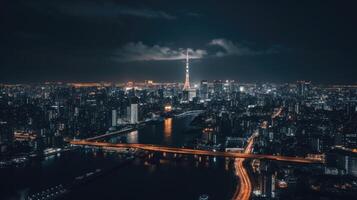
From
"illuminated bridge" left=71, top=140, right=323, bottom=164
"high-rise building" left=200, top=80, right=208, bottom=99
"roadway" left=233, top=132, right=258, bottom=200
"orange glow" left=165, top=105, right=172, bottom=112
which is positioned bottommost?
"roadway" left=233, top=132, right=258, bottom=200

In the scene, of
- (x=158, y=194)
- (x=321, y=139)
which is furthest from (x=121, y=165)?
(x=321, y=139)

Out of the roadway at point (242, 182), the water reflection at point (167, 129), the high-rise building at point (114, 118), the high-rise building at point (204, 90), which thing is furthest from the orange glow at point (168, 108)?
the roadway at point (242, 182)

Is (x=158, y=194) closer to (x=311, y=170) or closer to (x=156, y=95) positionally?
(x=311, y=170)

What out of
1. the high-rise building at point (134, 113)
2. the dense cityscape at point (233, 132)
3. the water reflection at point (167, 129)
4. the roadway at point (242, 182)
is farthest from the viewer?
the high-rise building at point (134, 113)

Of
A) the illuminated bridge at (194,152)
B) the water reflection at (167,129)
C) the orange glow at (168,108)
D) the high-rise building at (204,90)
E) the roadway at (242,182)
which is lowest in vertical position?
the roadway at (242,182)

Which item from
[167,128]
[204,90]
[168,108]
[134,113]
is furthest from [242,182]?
[204,90]

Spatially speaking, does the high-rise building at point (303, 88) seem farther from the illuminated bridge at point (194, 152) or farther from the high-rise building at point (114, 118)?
the illuminated bridge at point (194, 152)

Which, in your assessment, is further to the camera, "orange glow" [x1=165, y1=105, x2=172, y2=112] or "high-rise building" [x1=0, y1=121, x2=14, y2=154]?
"orange glow" [x1=165, y1=105, x2=172, y2=112]

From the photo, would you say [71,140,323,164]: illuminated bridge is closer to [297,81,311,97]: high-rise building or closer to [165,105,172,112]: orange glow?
[165,105,172,112]: orange glow

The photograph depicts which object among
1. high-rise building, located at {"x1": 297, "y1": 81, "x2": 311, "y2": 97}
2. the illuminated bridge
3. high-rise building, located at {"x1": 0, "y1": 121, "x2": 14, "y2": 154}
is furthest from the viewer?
high-rise building, located at {"x1": 297, "y1": 81, "x2": 311, "y2": 97}

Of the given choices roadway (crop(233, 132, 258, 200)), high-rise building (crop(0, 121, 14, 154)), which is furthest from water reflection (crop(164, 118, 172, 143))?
high-rise building (crop(0, 121, 14, 154))

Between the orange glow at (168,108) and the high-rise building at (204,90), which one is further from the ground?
the high-rise building at (204,90)
